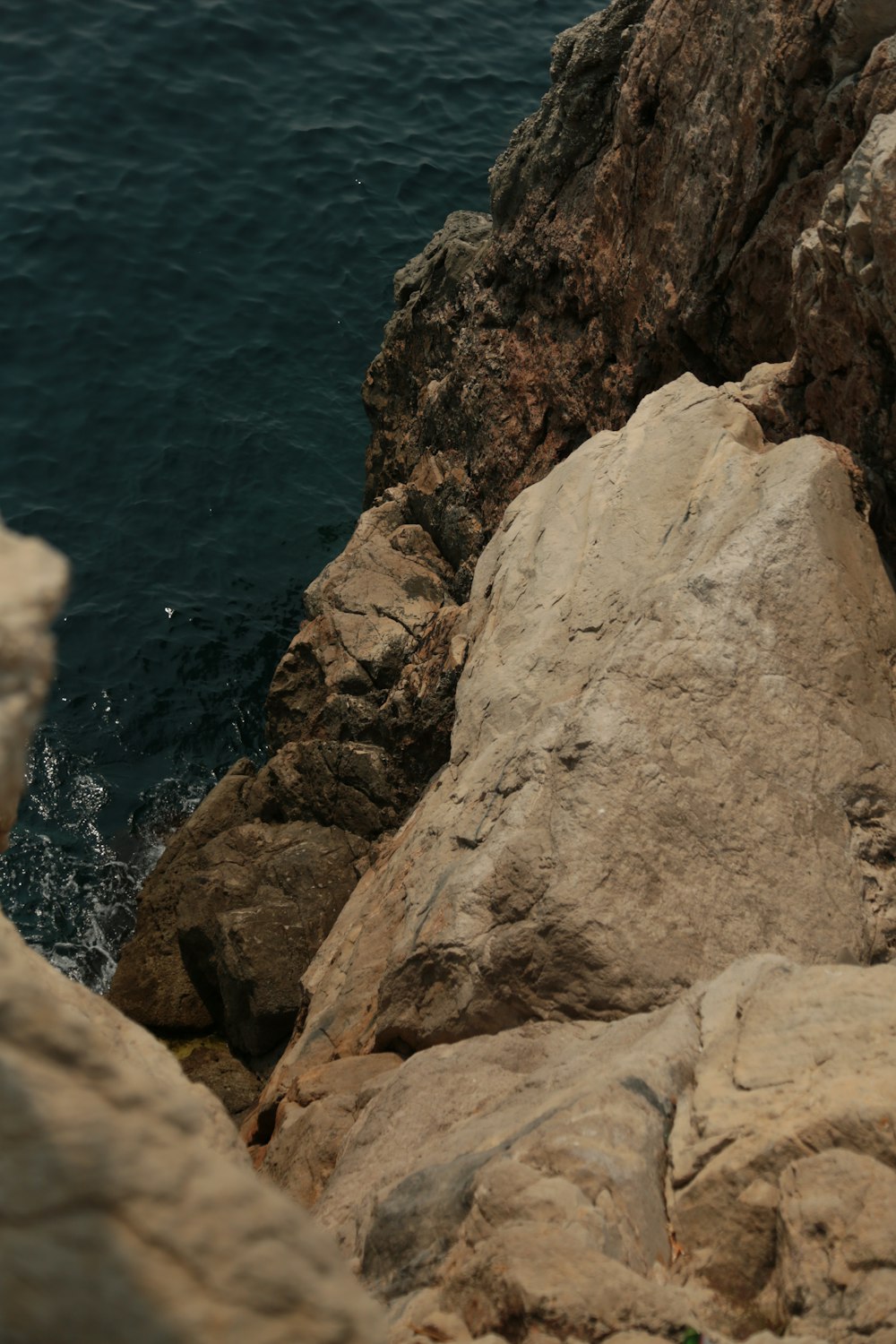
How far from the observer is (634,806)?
711 centimetres

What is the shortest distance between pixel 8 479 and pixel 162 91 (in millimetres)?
9779

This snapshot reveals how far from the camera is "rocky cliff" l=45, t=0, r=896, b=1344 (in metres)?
4.76

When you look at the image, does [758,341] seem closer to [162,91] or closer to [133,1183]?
[133,1183]

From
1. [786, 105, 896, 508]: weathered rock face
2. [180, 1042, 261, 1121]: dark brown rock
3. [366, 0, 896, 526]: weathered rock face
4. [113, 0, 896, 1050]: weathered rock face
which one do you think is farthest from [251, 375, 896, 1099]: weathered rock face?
[180, 1042, 261, 1121]: dark brown rock

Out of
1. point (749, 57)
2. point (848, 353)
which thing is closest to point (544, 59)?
point (749, 57)

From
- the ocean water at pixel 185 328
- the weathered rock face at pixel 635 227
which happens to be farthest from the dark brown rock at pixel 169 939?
the weathered rock face at pixel 635 227

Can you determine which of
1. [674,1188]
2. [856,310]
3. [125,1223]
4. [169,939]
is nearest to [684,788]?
[674,1188]

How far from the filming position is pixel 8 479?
60.1 ft

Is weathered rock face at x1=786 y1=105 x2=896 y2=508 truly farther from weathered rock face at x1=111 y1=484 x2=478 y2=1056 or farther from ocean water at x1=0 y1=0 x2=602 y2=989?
ocean water at x1=0 y1=0 x2=602 y2=989

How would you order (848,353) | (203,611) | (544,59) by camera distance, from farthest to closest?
(544,59), (203,611), (848,353)

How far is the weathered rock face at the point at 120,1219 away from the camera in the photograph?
2.53 m

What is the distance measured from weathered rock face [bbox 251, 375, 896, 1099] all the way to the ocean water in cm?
803

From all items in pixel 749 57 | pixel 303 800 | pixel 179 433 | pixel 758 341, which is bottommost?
pixel 303 800

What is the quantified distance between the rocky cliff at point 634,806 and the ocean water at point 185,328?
2.76 meters
